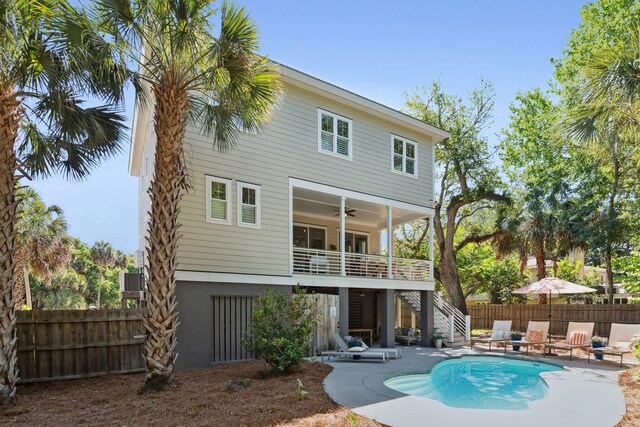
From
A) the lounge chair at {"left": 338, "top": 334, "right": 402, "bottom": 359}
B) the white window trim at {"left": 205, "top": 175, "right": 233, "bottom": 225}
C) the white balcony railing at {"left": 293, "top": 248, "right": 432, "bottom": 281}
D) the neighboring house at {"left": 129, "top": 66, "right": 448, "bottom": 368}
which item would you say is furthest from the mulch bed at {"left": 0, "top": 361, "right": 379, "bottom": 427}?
the white balcony railing at {"left": 293, "top": 248, "right": 432, "bottom": 281}

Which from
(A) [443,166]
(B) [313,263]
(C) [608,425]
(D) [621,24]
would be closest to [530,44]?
(D) [621,24]

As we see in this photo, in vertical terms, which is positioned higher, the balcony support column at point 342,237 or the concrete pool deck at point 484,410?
the balcony support column at point 342,237

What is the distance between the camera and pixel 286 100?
48.3 feet

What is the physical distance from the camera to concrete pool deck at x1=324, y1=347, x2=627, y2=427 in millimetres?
6973

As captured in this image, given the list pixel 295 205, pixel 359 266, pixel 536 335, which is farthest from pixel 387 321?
pixel 295 205

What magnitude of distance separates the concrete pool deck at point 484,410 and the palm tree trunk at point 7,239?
576 centimetres

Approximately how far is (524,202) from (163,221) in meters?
22.6

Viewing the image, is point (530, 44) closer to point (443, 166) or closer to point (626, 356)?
point (443, 166)

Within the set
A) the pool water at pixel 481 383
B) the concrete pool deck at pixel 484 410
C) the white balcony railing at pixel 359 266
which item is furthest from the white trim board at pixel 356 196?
the pool water at pixel 481 383

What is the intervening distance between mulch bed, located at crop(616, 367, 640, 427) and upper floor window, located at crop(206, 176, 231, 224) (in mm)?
9974

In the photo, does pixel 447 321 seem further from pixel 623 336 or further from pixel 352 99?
pixel 352 99

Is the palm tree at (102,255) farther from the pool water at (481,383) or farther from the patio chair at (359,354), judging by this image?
the pool water at (481,383)

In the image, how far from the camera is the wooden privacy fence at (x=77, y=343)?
10.0m

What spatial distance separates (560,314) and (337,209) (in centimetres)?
1275
